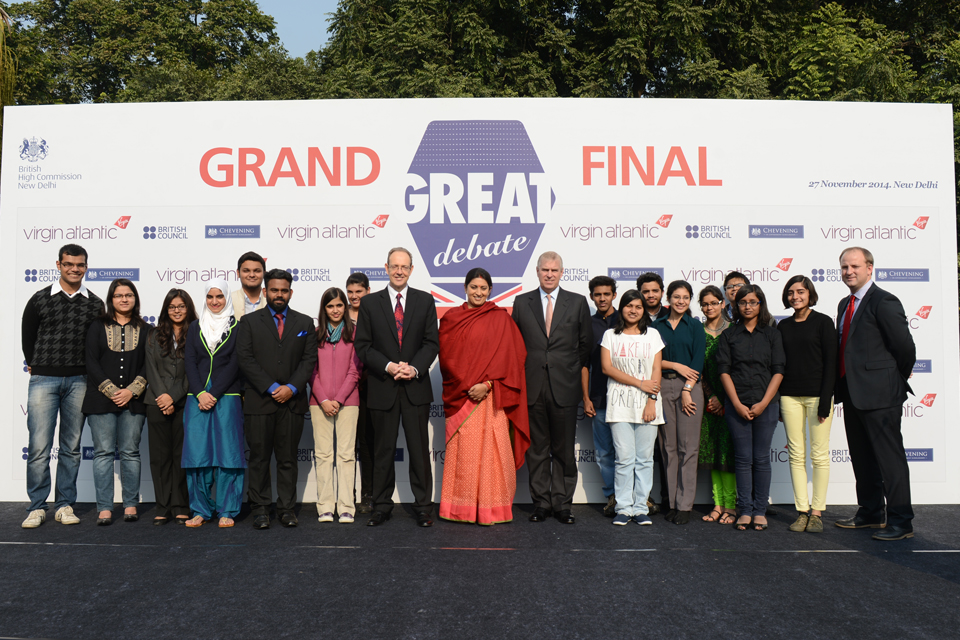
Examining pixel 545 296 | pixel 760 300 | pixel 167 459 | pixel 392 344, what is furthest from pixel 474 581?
pixel 760 300

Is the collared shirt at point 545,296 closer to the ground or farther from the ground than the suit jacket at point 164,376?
farther from the ground

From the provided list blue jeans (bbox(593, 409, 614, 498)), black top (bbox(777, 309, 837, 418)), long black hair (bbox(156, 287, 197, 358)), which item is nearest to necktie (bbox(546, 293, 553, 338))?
blue jeans (bbox(593, 409, 614, 498))

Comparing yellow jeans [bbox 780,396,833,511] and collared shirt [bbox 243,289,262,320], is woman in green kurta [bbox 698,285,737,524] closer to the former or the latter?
yellow jeans [bbox 780,396,833,511]

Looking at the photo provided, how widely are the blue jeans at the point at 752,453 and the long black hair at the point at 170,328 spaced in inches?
139

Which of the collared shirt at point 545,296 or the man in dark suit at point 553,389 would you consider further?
the collared shirt at point 545,296

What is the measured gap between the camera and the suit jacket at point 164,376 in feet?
13.2

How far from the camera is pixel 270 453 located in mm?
4035

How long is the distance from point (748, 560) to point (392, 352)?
236 centimetres

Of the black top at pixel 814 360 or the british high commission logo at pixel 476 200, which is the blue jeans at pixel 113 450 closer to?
the british high commission logo at pixel 476 200

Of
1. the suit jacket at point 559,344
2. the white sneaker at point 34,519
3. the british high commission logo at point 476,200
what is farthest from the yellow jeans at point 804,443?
the white sneaker at point 34,519

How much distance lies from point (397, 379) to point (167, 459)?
1588 millimetres

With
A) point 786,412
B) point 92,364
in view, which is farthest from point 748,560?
point 92,364

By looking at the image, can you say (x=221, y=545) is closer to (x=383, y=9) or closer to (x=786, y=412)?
(x=786, y=412)

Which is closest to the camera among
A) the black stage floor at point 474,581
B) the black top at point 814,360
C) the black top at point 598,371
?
the black stage floor at point 474,581
